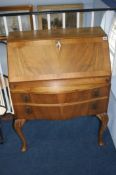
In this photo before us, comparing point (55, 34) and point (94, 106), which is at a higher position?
point (55, 34)

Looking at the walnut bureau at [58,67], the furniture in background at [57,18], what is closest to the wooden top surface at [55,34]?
the walnut bureau at [58,67]

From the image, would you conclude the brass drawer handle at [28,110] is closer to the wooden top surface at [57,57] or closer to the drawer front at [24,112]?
the drawer front at [24,112]

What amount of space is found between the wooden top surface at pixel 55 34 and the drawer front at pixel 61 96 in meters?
0.41

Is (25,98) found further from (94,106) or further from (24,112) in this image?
(94,106)

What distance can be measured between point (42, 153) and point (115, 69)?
107 cm

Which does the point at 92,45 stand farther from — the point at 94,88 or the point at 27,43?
the point at 27,43

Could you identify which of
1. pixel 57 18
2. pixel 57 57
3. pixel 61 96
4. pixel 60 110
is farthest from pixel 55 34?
pixel 57 18

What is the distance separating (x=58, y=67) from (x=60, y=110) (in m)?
0.36

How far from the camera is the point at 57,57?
1.47 meters

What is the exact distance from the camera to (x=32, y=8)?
4.79m

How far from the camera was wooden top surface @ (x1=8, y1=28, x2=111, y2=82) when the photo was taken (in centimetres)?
146

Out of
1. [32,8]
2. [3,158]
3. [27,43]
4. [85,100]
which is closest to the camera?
[27,43]

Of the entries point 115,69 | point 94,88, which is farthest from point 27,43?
point 115,69

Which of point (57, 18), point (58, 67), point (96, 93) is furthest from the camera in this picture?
point (57, 18)
